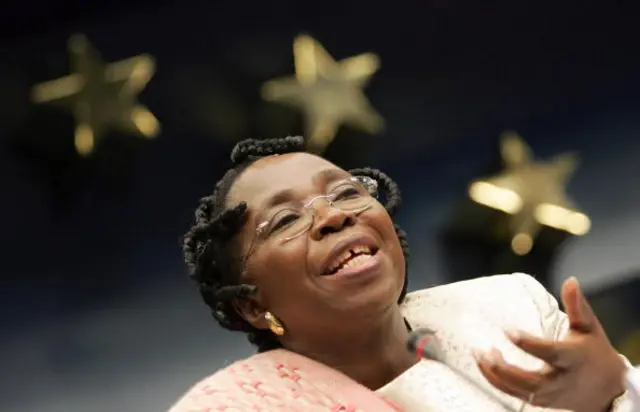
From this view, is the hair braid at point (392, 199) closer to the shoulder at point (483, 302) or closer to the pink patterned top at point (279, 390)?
the shoulder at point (483, 302)

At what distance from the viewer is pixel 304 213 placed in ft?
3.03

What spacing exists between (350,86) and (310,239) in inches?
23.1

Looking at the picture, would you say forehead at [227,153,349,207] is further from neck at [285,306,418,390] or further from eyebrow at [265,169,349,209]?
neck at [285,306,418,390]

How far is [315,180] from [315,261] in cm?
12

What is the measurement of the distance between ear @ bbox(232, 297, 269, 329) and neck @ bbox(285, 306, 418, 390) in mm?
40

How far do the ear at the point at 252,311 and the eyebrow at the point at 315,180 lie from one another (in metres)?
0.11

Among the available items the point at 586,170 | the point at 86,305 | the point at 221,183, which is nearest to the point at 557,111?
the point at 586,170

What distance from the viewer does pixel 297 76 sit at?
4.68 ft

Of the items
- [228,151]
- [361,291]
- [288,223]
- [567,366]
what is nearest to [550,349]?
[567,366]

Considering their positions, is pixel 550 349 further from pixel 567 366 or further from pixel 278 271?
pixel 278 271

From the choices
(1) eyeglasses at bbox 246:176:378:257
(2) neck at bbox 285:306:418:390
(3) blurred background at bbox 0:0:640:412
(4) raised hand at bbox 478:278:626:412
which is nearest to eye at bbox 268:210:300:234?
(1) eyeglasses at bbox 246:176:378:257

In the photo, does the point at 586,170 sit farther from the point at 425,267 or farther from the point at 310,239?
the point at 310,239

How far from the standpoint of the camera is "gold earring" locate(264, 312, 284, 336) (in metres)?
0.93

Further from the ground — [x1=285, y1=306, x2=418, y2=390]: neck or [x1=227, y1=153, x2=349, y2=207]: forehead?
[x1=227, y1=153, x2=349, y2=207]: forehead
